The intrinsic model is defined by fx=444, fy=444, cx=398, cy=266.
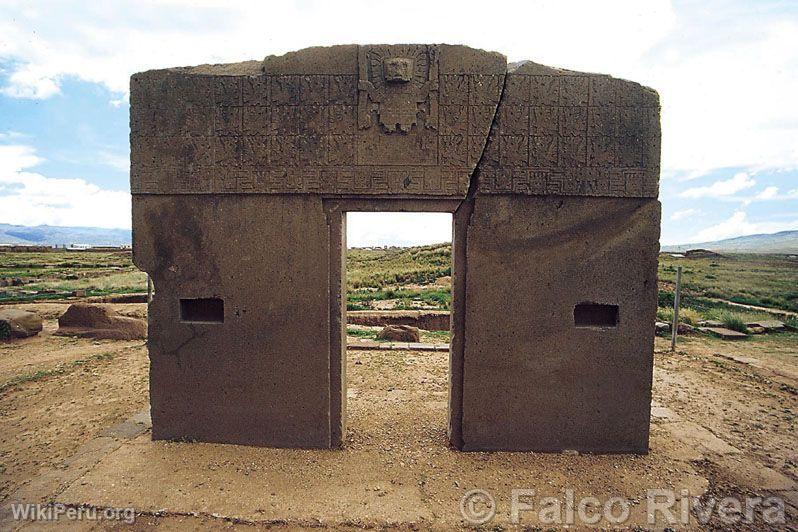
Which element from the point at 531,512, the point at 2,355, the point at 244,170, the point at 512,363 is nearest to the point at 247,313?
the point at 244,170

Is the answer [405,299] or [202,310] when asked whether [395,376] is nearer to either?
[202,310]

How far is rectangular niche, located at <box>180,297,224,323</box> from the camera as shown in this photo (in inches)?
180

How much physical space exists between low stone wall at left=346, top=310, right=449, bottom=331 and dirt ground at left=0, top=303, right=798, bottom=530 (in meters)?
4.35

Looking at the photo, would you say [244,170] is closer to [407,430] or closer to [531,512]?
[407,430]

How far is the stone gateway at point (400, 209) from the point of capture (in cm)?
415

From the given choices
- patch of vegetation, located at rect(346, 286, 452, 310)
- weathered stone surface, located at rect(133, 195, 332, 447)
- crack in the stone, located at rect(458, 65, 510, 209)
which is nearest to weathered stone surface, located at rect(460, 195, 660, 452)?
crack in the stone, located at rect(458, 65, 510, 209)

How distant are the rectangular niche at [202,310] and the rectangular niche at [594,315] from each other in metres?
3.65

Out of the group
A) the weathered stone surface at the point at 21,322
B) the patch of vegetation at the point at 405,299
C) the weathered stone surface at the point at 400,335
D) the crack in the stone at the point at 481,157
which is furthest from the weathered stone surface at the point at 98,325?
the crack in the stone at the point at 481,157

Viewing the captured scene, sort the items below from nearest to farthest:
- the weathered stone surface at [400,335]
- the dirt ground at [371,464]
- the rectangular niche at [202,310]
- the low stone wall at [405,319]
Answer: the dirt ground at [371,464], the rectangular niche at [202,310], the weathered stone surface at [400,335], the low stone wall at [405,319]

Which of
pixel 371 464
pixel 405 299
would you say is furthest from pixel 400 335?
pixel 405 299

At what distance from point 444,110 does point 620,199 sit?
6.15ft

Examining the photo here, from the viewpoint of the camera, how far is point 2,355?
7.94 meters

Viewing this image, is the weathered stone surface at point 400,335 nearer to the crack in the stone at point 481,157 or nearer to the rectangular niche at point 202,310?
the rectangular niche at point 202,310

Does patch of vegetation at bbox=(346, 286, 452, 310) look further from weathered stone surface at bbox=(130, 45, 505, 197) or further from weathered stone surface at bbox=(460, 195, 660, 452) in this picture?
weathered stone surface at bbox=(130, 45, 505, 197)
